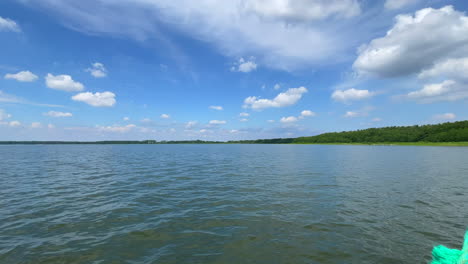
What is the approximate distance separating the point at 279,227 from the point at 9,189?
2950 centimetres

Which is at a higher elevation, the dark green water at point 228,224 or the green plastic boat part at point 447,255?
the green plastic boat part at point 447,255

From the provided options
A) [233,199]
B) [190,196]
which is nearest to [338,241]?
[233,199]

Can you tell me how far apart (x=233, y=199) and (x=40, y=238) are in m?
13.3

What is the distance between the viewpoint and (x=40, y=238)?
11336 mm

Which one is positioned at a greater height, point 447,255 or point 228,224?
point 447,255

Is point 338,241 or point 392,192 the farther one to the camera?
point 392,192

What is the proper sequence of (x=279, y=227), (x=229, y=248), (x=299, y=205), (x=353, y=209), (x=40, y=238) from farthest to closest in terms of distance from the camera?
(x=299, y=205)
(x=353, y=209)
(x=279, y=227)
(x=40, y=238)
(x=229, y=248)

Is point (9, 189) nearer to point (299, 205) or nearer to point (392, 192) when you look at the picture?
point (299, 205)

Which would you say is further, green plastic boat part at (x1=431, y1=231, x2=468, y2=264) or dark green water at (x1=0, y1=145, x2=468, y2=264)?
dark green water at (x1=0, y1=145, x2=468, y2=264)

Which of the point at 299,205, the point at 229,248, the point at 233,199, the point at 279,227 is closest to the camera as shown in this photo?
the point at 229,248

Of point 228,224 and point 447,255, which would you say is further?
point 228,224

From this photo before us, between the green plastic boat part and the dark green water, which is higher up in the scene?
the green plastic boat part

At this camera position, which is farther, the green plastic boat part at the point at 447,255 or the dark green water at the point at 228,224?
the dark green water at the point at 228,224

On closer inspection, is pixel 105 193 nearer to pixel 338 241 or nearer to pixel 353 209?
pixel 338 241
